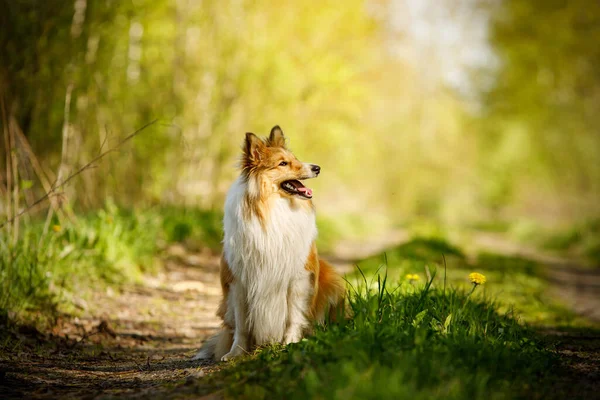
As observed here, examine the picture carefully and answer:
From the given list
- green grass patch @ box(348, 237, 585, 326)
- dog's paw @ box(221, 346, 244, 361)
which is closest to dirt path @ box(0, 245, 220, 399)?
dog's paw @ box(221, 346, 244, 361)

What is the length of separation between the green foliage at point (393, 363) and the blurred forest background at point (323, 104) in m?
2.75

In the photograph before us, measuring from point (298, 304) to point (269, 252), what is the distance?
0.41 meters

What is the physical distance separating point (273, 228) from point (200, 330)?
2064mm

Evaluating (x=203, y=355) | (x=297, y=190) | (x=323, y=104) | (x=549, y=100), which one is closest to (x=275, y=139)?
(x=297, y=190)

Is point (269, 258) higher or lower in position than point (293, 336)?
higher

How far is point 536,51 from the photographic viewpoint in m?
17.8

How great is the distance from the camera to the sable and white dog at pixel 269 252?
12.9ft

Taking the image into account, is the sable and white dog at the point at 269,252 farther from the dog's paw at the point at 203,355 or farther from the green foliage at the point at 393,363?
the green foliage at the point at 393,363

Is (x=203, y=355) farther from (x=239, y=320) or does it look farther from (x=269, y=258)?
(x=269, y=258)

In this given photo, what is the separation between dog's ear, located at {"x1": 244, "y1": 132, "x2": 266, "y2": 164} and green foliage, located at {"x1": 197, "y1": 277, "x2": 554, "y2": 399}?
1.16 metres

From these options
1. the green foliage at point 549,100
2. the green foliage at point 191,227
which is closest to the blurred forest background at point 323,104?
the green foliage at point 549,100

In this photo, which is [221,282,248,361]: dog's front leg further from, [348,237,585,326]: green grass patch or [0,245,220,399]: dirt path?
[348,237,585,326]: green grass patch

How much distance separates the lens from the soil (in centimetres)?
329

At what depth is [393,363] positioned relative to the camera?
2783mm
